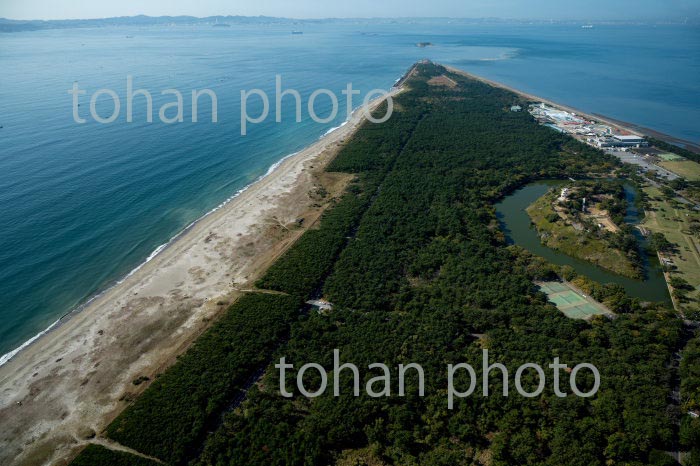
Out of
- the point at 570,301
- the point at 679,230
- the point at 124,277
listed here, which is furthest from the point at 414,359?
the point at 679,230

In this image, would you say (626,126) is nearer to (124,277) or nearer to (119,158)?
(124,277)

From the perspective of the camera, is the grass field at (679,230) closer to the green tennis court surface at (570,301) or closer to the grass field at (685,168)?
the green tennis court surface at (570,301)

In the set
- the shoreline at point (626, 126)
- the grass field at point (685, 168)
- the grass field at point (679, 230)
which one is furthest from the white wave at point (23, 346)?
the shoreline at point (626, 126)

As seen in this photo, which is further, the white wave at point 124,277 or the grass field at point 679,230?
the grass field at point 679,230

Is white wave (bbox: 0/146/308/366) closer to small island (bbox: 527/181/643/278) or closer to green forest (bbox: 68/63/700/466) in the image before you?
green forest (bbox: 68/63/700/466)

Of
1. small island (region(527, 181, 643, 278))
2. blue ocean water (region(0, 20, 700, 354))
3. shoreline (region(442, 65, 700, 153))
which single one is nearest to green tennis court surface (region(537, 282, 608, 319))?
small island (region(527, 181, 643, 278))
